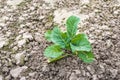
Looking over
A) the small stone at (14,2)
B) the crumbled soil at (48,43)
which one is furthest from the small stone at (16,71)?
the small stone at (14,2)

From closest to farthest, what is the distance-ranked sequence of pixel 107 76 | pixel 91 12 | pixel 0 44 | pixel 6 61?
1. pixel 107 76
2. pixel 6 61
3. pixel 0 44
4. pixel 91 12

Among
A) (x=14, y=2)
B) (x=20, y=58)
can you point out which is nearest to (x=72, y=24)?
(x=20, y=58)

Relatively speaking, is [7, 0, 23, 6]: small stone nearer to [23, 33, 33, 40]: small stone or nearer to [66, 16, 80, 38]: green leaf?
[23, 33, 33, 40]: small stone

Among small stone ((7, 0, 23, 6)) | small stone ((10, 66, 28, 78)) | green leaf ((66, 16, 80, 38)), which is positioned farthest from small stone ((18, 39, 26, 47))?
small stone ((7, 0, 23, 6))

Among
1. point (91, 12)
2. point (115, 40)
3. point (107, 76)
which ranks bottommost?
point (107, 76)

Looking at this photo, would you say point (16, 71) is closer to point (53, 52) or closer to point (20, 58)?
point (20, 58)

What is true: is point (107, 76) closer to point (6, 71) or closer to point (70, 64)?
point (70, 64)

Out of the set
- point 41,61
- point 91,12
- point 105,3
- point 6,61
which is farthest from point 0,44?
point 105,3
